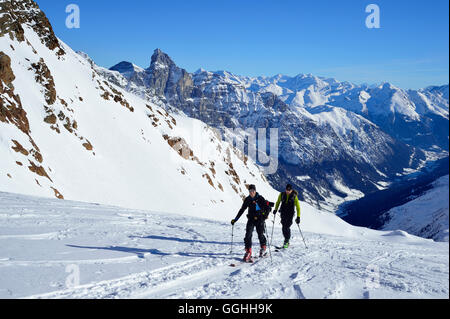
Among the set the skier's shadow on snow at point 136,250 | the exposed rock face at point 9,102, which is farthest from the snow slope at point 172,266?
the exposed rock face at point 9,102

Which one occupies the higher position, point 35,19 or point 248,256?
point 35,19

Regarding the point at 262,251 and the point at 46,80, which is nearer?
the point at 262,251

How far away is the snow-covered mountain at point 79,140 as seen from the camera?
33438 mm

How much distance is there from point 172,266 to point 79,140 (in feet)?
134

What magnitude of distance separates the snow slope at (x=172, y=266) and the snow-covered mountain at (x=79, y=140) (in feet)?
52.9

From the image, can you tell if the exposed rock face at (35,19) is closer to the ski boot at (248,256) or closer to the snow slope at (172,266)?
the snow slope at (172,266)

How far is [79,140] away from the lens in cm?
4456

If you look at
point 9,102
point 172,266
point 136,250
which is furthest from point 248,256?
point 9,102

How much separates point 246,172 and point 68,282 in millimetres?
95633

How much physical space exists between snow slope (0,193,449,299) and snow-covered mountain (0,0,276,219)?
16.1 meters

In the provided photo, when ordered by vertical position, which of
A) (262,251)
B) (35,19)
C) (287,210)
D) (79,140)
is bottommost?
(262,251)

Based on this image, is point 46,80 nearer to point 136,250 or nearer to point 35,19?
point 35,19

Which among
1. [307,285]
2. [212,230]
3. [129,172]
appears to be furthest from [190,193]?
[307,285]

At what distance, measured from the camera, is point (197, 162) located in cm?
7231
